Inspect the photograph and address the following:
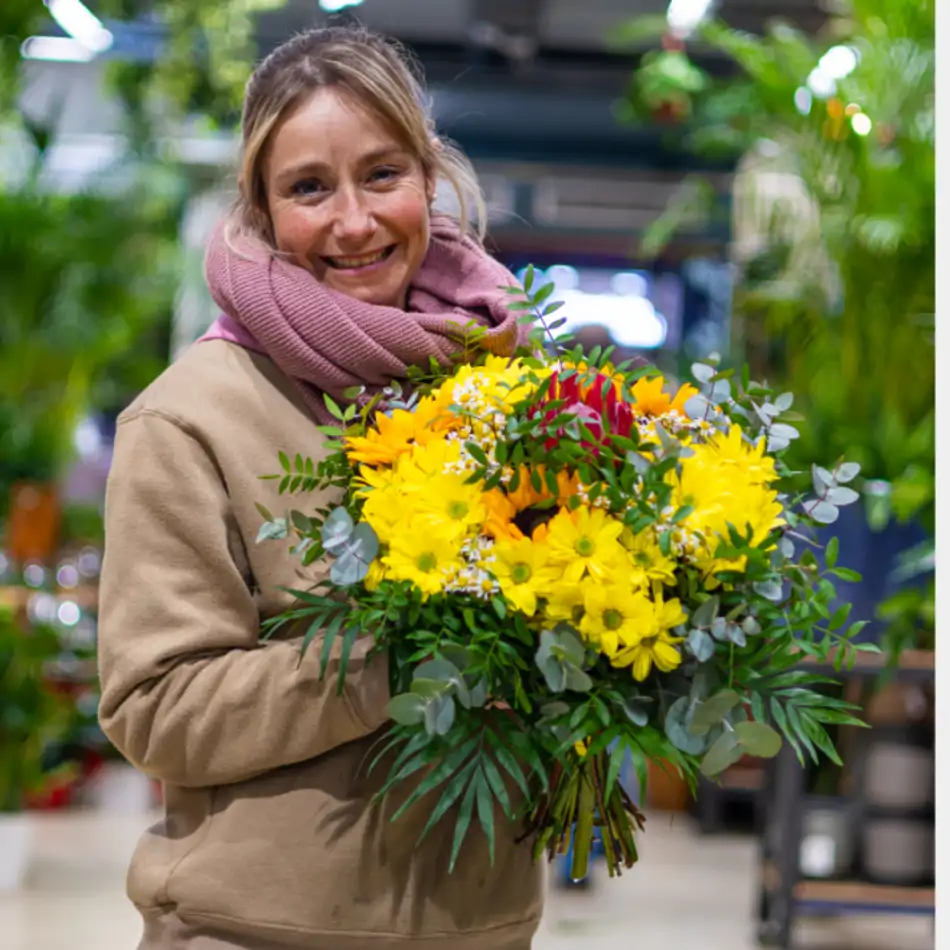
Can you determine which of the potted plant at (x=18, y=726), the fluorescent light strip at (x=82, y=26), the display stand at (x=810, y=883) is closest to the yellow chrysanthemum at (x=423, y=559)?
the display stand at (x=810, y=883)

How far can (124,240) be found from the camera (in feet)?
21.8

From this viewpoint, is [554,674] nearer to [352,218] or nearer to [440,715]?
[440,715]

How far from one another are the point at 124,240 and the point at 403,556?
18.8ft

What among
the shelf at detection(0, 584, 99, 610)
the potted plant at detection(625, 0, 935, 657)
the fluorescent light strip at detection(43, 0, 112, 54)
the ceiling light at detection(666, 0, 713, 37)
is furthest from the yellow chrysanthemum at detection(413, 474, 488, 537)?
the ceiling light at detection(666, 0, 713, 37)

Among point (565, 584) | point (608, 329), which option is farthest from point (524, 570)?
point (608, 329)

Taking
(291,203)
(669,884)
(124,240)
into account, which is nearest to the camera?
(291,203)

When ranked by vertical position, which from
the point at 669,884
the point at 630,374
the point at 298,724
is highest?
the point at 630,374

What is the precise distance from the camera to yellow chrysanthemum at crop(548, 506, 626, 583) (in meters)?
1.25

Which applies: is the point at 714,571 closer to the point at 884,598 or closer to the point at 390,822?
the point at 390,822

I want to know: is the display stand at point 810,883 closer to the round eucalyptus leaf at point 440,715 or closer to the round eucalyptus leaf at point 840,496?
the round eucalyptus leaf at point 840,496

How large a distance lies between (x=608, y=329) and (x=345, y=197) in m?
5.33

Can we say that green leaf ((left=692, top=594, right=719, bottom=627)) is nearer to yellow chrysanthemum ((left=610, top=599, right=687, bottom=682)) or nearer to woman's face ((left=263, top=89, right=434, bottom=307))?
yellow chrysanthemum ((left=610, top=599, right=687, bottom=682))

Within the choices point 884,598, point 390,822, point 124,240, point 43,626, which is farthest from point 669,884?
point 390,822

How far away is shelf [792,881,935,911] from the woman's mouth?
10.4 ft
